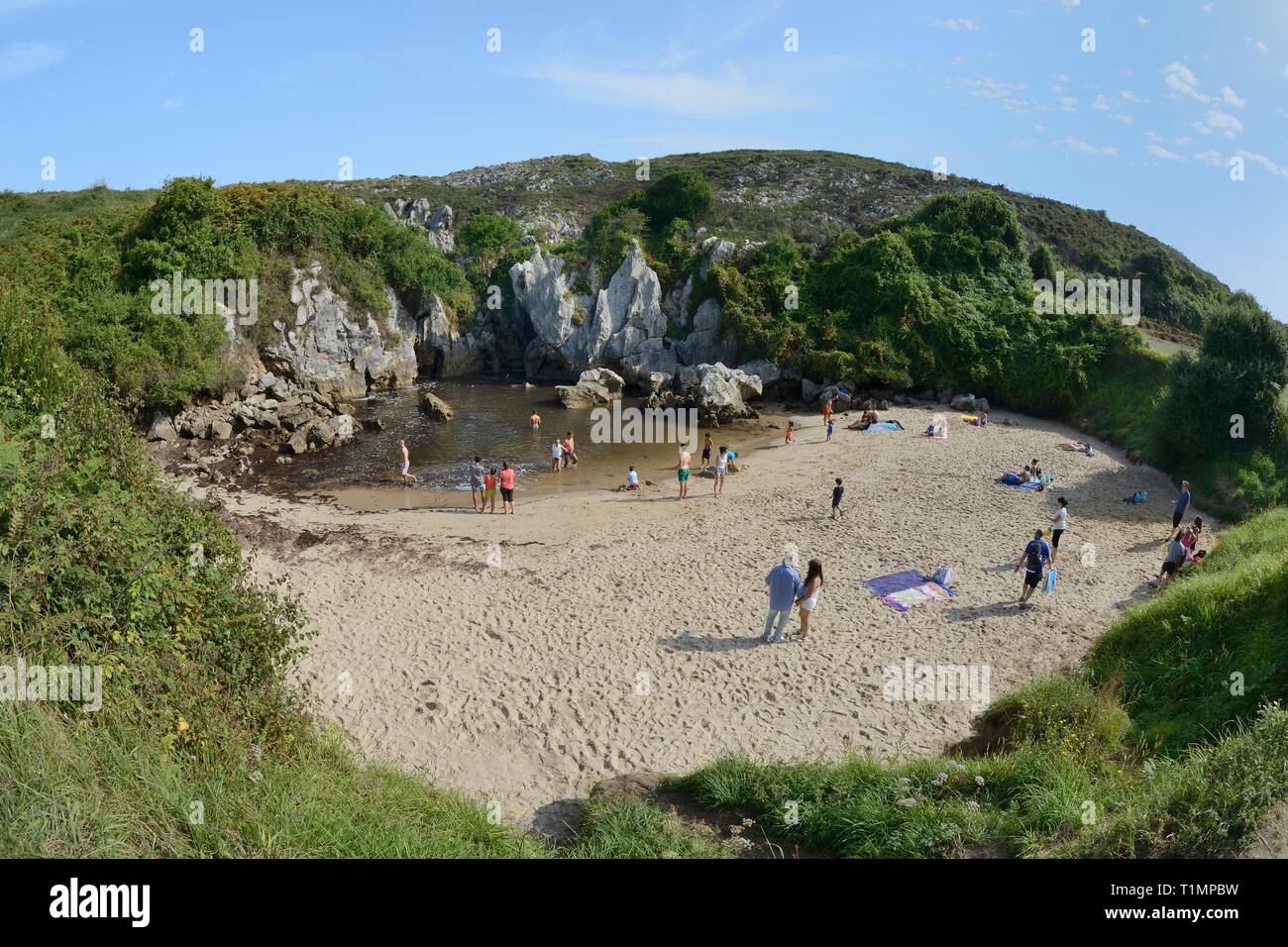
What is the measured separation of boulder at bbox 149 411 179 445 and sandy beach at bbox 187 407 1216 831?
7.60m

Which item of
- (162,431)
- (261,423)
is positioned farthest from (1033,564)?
(162,431)

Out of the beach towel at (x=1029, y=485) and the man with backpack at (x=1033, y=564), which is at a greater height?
the beach towel at (x=1029, y=485)

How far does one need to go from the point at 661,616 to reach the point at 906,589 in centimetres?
506

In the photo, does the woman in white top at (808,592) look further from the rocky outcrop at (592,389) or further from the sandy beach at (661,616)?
the rocky outcrop at (592,389)

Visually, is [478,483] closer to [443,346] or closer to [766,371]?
[766,371]

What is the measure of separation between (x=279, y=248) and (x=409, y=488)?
74.5ft

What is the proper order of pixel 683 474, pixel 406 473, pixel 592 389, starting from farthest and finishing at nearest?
pixel 592 389 < pixel 406 473 < pixel 683 474

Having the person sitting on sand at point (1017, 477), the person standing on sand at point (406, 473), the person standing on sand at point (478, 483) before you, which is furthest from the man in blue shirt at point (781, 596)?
the person standing on sand at point (406, 473)

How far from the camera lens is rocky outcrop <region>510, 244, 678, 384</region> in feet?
140

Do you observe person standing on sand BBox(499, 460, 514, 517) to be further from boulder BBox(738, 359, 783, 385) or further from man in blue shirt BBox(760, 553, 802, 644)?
boulder BBox(738, 359, 783, 385)

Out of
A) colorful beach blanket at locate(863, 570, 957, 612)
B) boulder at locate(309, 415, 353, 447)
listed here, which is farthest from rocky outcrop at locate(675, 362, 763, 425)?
colorful beach blanket at locate(863, 570, 957, 612)

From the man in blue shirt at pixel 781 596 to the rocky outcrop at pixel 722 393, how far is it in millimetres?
21021

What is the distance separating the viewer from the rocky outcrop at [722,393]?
1304 inches

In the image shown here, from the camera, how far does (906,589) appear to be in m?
14.1
